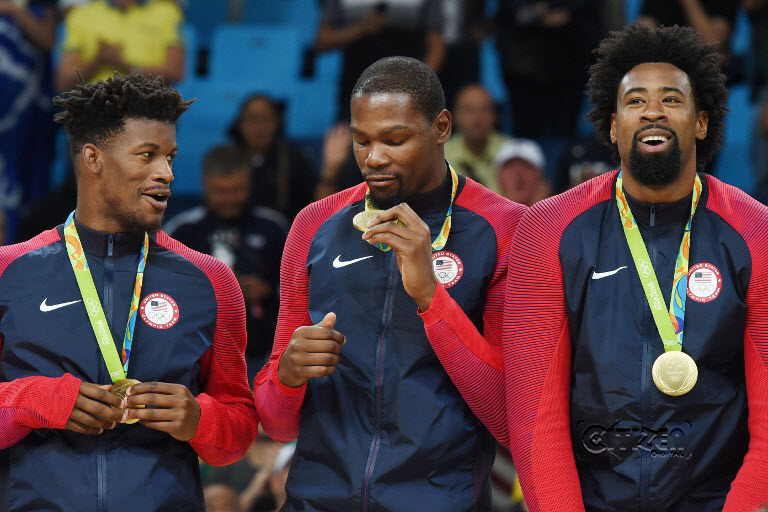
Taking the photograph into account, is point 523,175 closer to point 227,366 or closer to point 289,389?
point 227,366

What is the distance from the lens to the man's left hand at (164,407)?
3.91m

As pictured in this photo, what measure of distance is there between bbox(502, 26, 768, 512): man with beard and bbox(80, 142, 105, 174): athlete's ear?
1428 mm

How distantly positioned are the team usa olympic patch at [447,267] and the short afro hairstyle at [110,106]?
106cm

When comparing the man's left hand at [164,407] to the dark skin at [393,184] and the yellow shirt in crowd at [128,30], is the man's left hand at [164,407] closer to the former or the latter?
the dark skin at [393,184]

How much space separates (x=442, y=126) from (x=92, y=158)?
3.91 feet

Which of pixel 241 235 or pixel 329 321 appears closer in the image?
pixel 329 321

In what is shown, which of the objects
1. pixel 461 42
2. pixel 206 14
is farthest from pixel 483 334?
pixel 206 14

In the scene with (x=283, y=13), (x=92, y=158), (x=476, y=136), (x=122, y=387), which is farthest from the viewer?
(x=283, y=13)

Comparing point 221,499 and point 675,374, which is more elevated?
point 675,374

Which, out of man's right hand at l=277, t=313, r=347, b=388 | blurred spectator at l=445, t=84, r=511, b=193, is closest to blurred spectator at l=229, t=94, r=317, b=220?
blurred spectator at l=445, t=84, r=511, b=193

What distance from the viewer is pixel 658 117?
398 cm

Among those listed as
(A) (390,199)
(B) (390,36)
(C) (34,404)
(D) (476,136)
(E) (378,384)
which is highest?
(B) (390,36)

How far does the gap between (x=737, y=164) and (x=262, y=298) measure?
3940 mm

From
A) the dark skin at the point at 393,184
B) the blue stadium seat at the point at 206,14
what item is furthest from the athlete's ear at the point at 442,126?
the blue stadium seat at the point at 206,14
